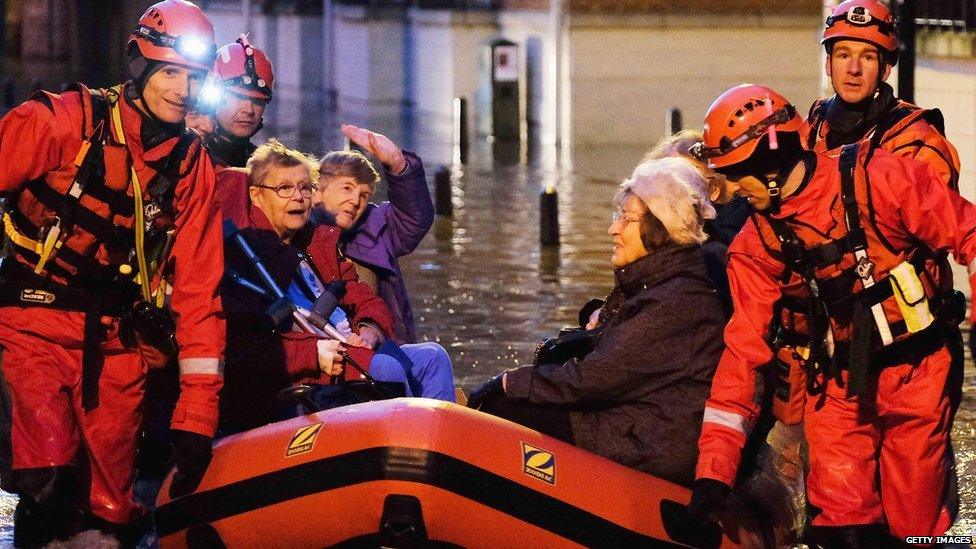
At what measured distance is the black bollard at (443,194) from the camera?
15852 millimetres

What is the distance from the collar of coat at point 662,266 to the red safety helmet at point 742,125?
0.50 m

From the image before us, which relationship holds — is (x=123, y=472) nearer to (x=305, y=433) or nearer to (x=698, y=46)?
(x=305, y=433)

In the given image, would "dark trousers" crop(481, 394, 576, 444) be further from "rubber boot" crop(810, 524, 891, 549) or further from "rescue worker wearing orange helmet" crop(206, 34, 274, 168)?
"rescue worker wearing orange helmet" crop(206, 34, 274, 168)

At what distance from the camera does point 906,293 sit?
18.0 feet

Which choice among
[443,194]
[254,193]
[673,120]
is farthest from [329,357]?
[673,120]

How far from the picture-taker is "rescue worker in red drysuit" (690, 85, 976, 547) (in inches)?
215

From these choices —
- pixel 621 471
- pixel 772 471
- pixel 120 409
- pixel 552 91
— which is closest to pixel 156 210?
pixel 120 409

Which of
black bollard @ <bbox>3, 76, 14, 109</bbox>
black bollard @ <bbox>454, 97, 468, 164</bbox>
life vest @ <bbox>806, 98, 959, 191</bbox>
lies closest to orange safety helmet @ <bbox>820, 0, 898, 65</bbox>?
life vest @ <bbox>806, 98, 959, 191</bbox>

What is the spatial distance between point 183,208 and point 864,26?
2.54 m

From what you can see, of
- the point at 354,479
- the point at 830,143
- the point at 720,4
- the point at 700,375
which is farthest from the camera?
the point at 720,4

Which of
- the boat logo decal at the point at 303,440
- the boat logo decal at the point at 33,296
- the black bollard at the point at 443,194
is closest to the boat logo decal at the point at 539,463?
the boat logo decal at the point at 303,440

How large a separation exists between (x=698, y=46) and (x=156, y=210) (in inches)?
720

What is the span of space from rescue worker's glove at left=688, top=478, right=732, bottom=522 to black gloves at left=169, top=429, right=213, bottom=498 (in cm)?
154

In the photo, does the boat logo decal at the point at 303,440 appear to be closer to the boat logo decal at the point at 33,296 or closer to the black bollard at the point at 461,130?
the boat logo decal at the point at 33,296
